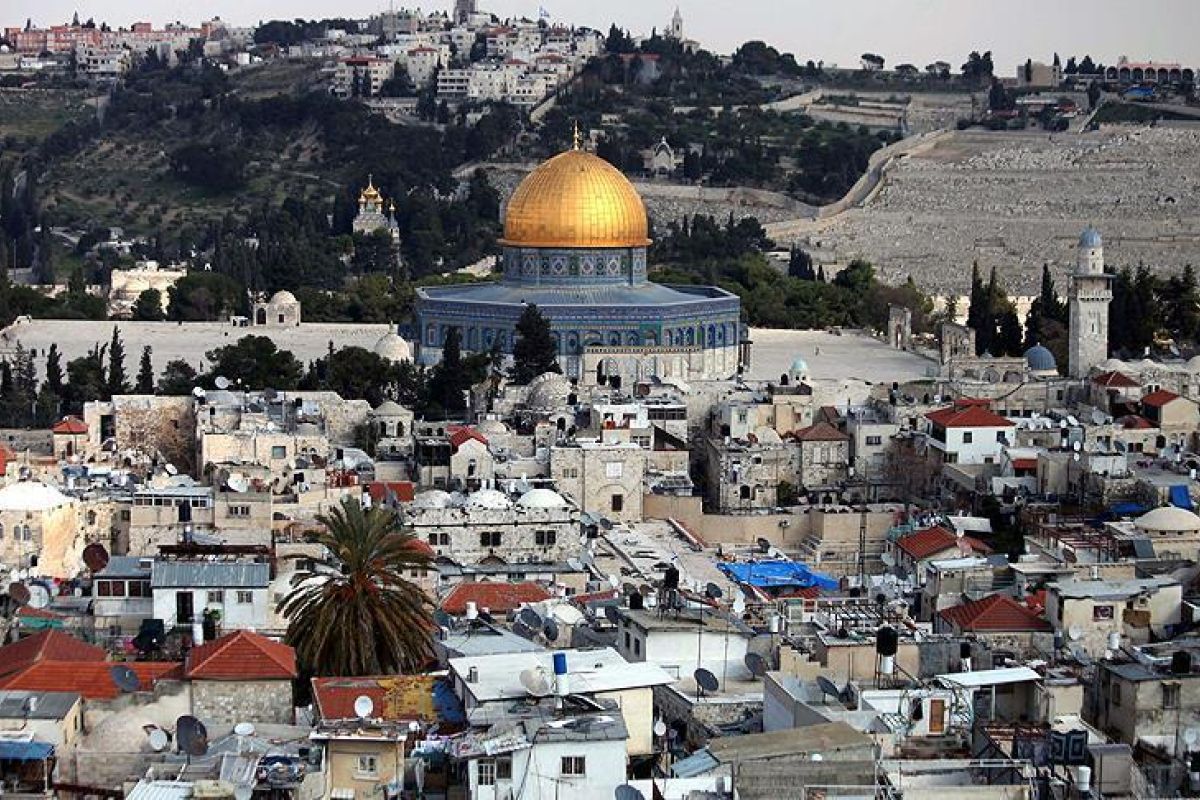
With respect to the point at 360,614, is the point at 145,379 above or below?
Answer: below

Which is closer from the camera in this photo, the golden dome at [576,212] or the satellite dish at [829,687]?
the satellite dish at [829,687]

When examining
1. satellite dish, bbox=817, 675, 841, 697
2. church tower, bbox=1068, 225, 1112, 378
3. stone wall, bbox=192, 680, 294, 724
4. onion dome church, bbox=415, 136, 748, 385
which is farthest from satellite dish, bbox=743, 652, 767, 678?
onion dome church, bbox=415, 136, 748, 385

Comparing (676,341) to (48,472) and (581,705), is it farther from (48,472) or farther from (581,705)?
(581,705)

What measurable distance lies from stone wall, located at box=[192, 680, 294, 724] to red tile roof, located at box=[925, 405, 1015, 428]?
551 inches

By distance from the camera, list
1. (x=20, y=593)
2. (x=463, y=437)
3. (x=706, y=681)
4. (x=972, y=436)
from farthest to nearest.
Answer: (x=972, y=436), (x=463, y=437), (x=20, y=593), (x=706, y=681)

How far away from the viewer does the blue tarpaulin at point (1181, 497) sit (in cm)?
2686

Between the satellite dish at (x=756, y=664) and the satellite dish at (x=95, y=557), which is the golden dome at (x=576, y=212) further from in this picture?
the satellite dish at (x=756, y=664)

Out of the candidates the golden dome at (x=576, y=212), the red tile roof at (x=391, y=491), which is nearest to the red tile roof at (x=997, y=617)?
the red tile roof at (x=391, y=491)

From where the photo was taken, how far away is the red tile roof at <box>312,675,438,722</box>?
16.9 metres

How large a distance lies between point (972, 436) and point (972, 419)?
0.84 feet

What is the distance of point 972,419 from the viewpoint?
30.6 metres

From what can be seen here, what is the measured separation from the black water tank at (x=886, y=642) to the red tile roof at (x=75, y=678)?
3.83 metres

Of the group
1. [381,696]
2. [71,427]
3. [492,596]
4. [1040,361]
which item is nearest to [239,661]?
[381,696]

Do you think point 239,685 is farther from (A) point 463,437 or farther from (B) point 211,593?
(A) point 463,437
